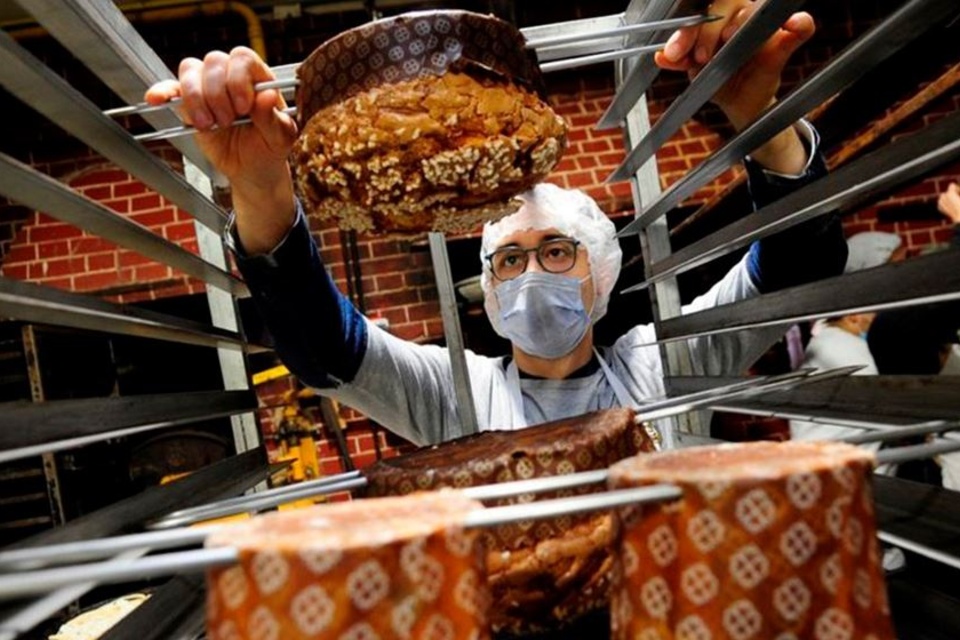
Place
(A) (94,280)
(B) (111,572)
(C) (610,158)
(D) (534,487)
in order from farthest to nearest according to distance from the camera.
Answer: (C) (610,158), (A) (94,280), (D) (534,487), (B) (111,572)

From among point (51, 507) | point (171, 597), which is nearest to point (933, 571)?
point (171, 597)

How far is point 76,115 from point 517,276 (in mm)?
1227

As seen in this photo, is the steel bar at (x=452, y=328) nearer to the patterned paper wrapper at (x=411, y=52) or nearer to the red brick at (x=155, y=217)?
the patterned paper wrapper at (x=411, y=52)

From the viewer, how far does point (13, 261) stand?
351 cm

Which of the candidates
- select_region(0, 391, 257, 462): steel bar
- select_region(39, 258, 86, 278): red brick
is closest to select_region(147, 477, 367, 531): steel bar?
select_region(0, 391, 257, 462): steel bar

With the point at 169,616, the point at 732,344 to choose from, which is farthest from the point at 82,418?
the point at 732,344

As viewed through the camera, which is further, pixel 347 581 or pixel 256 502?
pixel 256 502

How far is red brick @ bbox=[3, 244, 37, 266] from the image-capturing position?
11.5 feet

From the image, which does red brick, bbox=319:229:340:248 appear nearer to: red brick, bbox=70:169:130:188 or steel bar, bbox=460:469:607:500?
red brick, bbox=70:169:130:188

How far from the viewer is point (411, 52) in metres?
0.80

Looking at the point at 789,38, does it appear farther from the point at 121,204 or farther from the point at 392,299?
the point at 121,204

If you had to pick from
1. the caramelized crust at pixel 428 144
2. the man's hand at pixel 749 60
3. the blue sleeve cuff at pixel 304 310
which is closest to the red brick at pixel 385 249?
the blue sleeve cuff at pixel 304 310

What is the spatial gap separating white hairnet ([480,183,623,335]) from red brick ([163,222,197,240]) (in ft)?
7.17

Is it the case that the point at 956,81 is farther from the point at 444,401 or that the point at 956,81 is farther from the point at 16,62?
the point at 444,401
